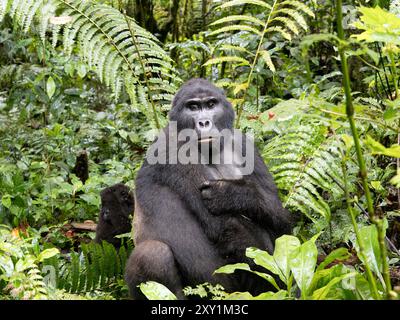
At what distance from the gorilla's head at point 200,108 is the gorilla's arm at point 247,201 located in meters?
0.43

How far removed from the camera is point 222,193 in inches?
158

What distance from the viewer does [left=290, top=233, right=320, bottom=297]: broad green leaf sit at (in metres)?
2.81

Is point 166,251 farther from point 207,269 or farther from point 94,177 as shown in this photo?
point 94,177

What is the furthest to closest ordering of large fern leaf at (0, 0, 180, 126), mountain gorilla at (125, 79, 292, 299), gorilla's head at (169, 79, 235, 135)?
large fern leaf at (0, 0, 180, 126) < gorilla's head at (169, 79, 235, 135) < mountain gorilla at (125, 79, 292, 299)

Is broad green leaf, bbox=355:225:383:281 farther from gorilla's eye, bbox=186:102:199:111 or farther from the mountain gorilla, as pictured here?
gorilla's eye, bbox=186:102:199:111

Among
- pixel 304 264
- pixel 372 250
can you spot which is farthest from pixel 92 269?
pixel 372 250

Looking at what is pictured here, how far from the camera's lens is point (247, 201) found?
398cm

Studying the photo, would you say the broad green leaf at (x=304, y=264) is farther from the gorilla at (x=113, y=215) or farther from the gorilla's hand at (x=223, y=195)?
the gorilla at (x=113, y=215)

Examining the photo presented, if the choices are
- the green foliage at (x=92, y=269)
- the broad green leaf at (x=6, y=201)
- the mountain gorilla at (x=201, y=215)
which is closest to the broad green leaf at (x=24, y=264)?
the mountain gorilla at (x=201, y=215)

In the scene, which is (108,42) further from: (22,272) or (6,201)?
(22,272)

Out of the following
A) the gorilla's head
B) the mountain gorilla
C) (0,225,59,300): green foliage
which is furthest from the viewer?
the gorilla's head

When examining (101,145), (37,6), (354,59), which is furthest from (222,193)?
(101,145)

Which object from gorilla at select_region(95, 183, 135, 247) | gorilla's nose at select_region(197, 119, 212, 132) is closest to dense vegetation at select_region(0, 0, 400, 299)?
gorilla at select_region(95, 183, 135, 247)

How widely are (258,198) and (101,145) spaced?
147 inches
